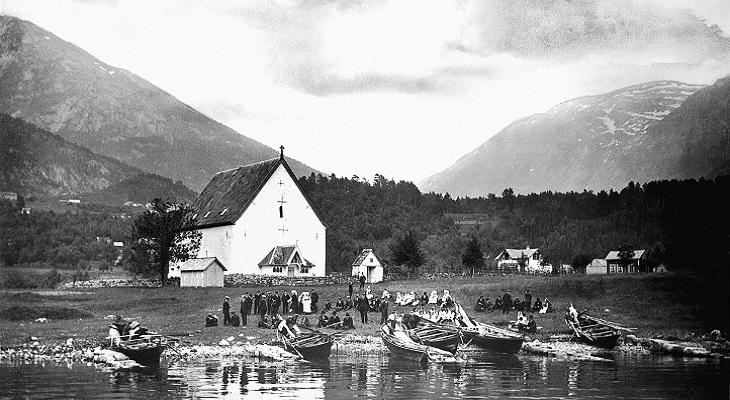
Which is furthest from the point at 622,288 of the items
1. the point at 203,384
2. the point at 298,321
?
the point at 203,384

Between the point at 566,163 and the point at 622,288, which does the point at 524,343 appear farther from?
the point at 566,163

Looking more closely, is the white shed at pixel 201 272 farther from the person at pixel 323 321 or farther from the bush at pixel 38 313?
the person at pixel 323 321

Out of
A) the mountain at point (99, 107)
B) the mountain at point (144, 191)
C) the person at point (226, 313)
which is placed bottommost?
the person at point (226, 313)

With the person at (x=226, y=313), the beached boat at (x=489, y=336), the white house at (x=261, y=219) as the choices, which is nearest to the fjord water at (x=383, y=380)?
the beached boat at (x=489, y=336)

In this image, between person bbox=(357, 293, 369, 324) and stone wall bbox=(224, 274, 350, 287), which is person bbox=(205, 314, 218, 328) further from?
person bbox=(357, 293, 369, 324)

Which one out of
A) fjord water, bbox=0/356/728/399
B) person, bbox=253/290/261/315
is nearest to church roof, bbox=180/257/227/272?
person, bbox=253/290/261/315

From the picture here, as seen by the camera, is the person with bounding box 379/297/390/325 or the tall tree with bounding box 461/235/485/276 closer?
the person with bounding box 379/297/390/325
